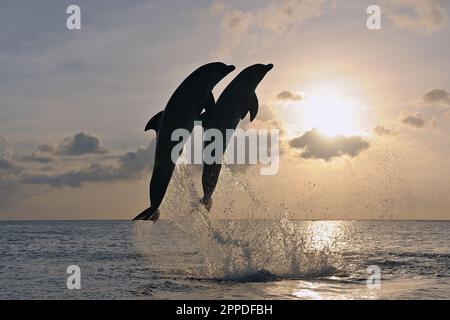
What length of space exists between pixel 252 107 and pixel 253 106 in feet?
0.15

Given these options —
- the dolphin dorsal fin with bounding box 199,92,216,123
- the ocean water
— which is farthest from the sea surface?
the dolphin dorsal fin with bounding box 199,92,216,123

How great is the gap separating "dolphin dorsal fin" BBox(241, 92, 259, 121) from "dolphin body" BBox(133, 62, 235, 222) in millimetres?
1820

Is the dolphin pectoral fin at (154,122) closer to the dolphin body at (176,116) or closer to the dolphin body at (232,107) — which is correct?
the dolphin body at (176,116)

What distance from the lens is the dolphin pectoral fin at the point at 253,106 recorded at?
1627cm

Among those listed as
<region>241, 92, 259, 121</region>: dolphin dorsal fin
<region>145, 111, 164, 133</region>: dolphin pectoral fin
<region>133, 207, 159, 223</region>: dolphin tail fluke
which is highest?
<region>241, 92, 259, 121</region>: dolphin dorsal fin

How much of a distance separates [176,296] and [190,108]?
541 cm

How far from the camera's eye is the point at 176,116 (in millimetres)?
14164

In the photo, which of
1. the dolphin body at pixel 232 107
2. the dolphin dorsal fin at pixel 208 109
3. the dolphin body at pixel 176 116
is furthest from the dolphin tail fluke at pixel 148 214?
the dolphin dorsal fin at pixel 208 109

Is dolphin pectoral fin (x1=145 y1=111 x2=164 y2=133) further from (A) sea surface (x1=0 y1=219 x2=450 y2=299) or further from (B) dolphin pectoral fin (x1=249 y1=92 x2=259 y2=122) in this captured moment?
(A) sea surface (x1=0 y1=219 x2=450 y2=299)

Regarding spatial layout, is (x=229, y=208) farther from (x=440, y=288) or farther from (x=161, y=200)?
(x=440, y=288)

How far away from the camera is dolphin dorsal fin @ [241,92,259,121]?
16.2 m

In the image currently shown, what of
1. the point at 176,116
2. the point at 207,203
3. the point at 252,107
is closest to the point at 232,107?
the point at 252,107
